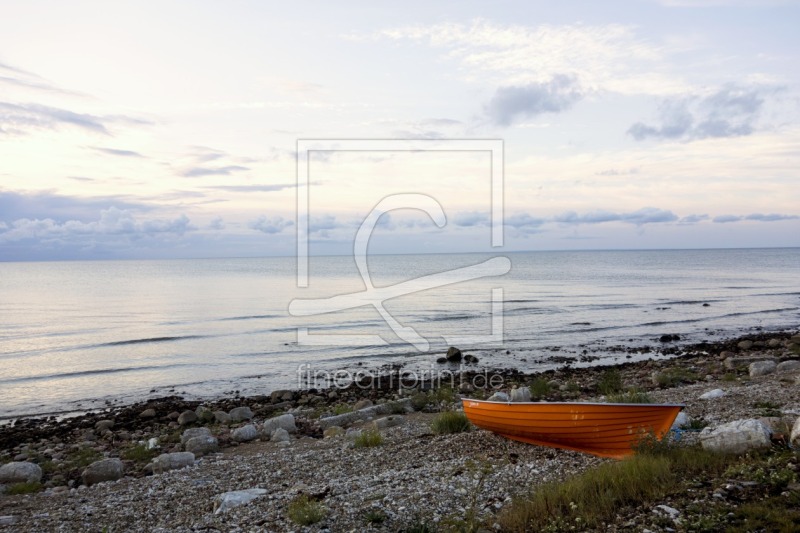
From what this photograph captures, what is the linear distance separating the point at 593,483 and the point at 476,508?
1.55 meters

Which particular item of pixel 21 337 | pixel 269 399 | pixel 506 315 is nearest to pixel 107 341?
pixel 21 337

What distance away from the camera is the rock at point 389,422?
572 inches

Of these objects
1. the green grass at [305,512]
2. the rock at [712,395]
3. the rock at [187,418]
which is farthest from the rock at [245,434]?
the rock at [712,395]

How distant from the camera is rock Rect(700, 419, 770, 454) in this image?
8.04m

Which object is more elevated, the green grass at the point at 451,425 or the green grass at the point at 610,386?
the green grass at the point at 451,425

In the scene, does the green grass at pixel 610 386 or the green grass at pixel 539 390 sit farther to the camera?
the green grass at pixel 539 390

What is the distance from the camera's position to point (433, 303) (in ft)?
179

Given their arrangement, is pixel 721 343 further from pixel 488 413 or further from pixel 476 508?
pixel 476 508

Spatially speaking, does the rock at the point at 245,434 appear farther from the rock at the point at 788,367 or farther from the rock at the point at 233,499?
the rock at the point at 788,367

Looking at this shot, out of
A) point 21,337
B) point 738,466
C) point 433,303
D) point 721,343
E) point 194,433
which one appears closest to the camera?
point 738,466

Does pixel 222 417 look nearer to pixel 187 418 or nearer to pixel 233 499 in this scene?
pixel 187 418

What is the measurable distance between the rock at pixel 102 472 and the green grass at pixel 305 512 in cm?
552

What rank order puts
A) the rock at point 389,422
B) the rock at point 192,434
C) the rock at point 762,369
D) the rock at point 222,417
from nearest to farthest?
the rock at point 192,434
the rock at point 389,422
the rock at point 222,417
the rock at point 762,369

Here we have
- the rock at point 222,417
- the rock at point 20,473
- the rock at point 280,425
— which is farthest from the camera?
the rock at point 222,417
